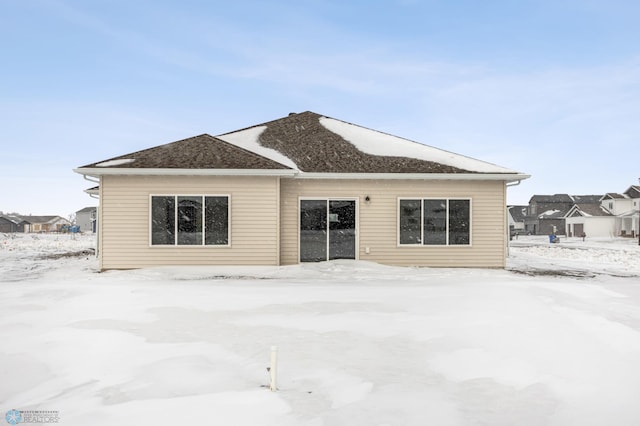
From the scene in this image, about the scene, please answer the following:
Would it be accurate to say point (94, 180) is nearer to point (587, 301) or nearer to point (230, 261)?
point (230, 261)

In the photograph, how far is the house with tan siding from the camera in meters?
12.7

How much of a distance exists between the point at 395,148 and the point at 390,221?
3252mm

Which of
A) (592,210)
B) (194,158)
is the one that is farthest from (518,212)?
(194,158)

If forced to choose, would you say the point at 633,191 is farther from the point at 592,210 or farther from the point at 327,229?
the point at 327,229

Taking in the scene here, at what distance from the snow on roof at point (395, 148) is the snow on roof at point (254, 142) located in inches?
109

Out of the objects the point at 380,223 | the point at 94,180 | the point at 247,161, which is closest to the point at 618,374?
the point at 380,223

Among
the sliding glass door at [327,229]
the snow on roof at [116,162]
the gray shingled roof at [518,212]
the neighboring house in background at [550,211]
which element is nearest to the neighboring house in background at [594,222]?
the neighboring house in background at [550,211]

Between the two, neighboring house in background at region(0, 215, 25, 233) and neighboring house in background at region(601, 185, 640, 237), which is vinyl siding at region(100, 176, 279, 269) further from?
neighboring house in background at region(0, 215, 25, 233)

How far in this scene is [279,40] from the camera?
72.3ft

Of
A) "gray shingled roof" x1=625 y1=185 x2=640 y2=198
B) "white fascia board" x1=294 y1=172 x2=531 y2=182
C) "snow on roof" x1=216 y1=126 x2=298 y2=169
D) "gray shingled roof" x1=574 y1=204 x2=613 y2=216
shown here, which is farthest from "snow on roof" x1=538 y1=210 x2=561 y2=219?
"snow on roof" x1=216 y1=126 x2=298 y2=169

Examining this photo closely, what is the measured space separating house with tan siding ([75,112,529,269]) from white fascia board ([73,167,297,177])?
28mm

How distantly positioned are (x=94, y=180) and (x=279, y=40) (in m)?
12.7

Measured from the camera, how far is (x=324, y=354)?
5.16m

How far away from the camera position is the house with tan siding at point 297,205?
12656mm
